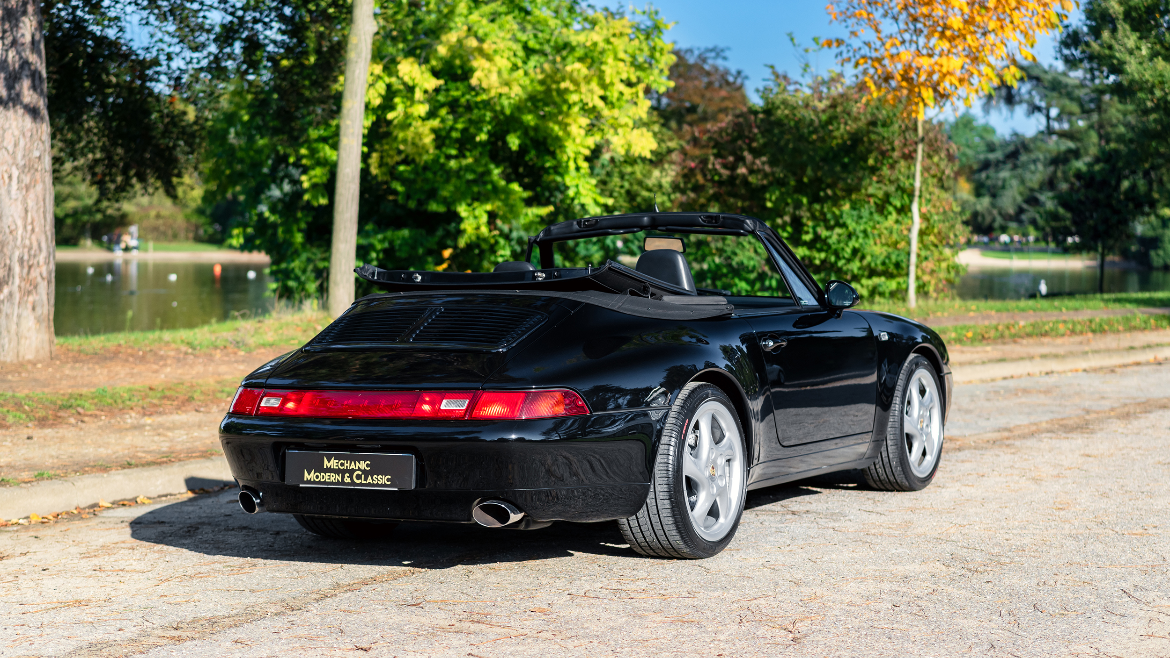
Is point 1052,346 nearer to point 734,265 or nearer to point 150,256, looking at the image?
point 734,265

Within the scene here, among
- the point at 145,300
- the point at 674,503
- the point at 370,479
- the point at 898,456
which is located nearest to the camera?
the point at 370,479

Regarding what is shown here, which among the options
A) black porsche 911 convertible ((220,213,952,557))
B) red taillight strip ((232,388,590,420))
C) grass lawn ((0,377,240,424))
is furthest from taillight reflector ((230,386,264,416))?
grass lawn ((0,377,240,424))

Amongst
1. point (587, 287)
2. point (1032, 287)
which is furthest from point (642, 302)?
point (1032, 287)

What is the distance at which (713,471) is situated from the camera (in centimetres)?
531

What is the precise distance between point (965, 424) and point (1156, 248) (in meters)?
85.3

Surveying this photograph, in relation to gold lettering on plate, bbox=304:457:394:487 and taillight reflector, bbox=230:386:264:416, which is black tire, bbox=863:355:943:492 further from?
taillight reflector, bbox=230:386:264:416

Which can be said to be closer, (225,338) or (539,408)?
(539,408)

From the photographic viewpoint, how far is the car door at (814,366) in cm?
584

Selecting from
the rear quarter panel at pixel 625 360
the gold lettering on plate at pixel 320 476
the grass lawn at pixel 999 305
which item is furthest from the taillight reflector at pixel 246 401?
the grass lawn at pixel 999 305

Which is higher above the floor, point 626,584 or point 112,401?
point 112,401

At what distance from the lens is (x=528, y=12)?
21984 millimetres

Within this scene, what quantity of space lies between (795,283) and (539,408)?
2341mm

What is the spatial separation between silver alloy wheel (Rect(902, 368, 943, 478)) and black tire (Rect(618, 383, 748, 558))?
208cm

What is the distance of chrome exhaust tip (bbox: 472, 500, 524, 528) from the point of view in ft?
15.1
